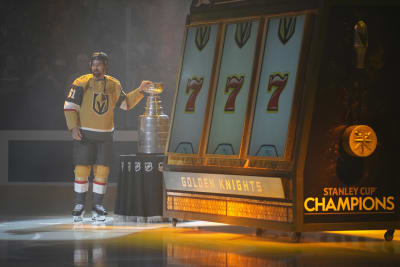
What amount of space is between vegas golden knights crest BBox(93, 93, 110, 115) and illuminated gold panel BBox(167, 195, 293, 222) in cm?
140

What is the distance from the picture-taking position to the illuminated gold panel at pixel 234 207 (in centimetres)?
942

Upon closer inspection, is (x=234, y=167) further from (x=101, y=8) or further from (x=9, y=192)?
(x=101, y=8)

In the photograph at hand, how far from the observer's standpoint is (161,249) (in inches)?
346

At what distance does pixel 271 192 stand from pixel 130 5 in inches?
366

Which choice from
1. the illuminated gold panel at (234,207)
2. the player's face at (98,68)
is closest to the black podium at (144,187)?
the illuminated gold panel at (234,207)

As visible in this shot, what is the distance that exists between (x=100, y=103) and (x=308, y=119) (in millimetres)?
3297

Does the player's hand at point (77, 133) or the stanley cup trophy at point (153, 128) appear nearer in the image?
the player's hand at point (77, 133)

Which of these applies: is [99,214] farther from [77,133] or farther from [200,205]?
[200,205]

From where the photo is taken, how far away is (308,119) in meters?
9.15

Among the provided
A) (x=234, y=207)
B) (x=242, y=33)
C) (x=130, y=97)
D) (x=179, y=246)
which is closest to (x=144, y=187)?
(x=130, y=97)

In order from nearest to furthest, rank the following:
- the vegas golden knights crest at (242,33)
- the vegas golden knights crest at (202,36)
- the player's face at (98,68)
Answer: the vegas golden knights crest at (242,33)
the vegas golden knights crest at (202,36)
the player's face at (98,68)

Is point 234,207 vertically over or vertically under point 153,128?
under

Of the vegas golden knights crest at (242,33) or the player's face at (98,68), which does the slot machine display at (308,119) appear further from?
the player's face at (98,68)

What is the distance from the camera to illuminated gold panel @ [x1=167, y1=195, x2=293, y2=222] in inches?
371
